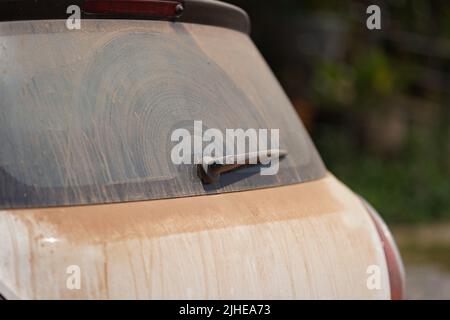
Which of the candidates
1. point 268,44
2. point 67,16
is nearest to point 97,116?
point 67,16

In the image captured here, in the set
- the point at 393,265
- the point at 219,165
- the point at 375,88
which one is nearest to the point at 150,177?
the point at 219,165

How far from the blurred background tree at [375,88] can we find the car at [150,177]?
22.3 feet

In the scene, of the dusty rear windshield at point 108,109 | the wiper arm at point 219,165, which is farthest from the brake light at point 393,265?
the wiper arm at point 219,165

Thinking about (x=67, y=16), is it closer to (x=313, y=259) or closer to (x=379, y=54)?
(x=313, y=259)

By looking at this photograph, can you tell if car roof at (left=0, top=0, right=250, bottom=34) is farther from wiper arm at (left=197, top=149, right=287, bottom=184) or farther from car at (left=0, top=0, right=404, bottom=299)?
wiper arm at (left=197, top=149, right=287, bottom=184)

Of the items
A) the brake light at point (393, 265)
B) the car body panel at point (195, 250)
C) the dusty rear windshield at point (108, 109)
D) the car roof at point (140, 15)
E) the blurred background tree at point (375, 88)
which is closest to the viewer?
the car body panel at point (195, 250)

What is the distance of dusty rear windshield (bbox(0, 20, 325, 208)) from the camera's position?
2.09 meters

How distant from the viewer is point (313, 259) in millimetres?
2369

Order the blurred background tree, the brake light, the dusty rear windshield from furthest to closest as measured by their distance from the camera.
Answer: the blurred background tree < the brake light < the dusty rear windshield

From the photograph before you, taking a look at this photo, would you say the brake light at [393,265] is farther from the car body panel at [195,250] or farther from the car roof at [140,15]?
the car roof at [140,15]

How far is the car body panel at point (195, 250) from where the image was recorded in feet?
6.46

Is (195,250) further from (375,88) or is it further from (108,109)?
(375,88)

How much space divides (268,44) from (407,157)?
245cm

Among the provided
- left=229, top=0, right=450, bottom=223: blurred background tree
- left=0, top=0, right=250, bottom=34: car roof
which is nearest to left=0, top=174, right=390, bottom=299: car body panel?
left=0, top=0, right=250, bottom=34: car roof
